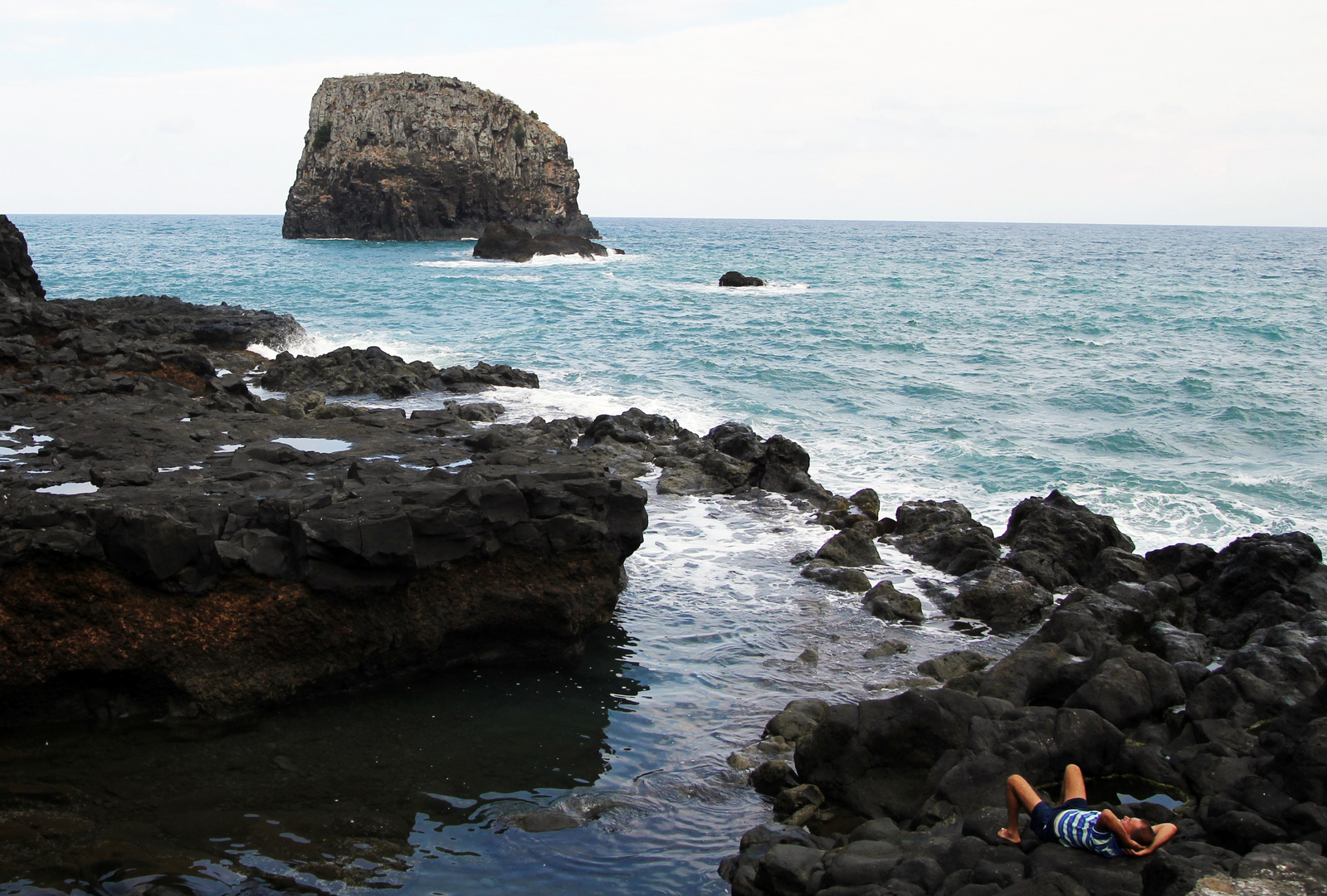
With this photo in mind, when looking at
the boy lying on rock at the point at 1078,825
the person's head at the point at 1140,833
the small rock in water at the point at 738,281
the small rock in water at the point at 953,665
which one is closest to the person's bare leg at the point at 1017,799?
the boy lying on rock at the point at 1078,825

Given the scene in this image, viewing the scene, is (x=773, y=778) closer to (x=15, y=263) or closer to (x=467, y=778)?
(x=467, y=778)

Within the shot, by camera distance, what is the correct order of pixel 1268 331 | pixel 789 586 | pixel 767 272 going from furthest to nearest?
pixel 767 272 < pixel 1268 331 < pixel 789 586

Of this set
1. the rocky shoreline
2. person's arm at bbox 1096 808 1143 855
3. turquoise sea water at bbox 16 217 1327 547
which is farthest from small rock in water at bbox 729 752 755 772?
turquoise sea water at bbox 16 217 1327 547

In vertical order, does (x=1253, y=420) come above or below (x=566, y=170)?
below

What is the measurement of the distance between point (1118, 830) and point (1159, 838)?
274 millimetres

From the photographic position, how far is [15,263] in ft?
77.7

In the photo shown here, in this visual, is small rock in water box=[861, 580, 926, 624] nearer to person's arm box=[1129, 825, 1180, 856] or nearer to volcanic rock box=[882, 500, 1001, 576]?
volcanic rock box=[882, 500, 1001, 576]

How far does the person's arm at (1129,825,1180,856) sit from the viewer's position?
17.5 feet

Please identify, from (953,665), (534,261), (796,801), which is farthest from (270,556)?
(534,261)

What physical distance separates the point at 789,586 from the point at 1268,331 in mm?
35185

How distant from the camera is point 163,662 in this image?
7.94m

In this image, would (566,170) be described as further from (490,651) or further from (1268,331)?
(490,651)

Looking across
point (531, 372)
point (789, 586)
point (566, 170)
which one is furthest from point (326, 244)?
point (789, 586)

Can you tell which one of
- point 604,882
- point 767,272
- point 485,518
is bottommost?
point 604,882
